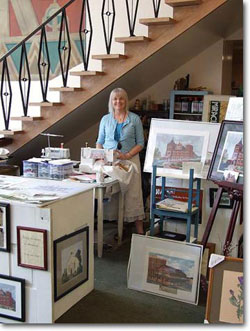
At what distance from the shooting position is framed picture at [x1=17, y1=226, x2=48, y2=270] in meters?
2.65

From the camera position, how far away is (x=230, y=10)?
491 centimetres

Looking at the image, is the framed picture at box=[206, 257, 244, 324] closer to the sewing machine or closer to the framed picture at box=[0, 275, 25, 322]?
the framed picture at box=[0, 275, 25, 322]

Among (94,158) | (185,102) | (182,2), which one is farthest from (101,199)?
(185,102)

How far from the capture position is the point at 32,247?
2.68 m

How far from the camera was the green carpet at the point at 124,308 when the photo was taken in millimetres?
2930

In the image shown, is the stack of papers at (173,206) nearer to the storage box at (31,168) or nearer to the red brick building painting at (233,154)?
the red brick building painting at (233,154)

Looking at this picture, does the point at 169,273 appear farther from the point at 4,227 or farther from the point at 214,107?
the point at 214,107

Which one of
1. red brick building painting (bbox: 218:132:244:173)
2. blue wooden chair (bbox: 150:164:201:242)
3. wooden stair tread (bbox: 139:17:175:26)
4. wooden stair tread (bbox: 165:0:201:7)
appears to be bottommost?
blue wooden chair (bbox: 150:164:201:242)

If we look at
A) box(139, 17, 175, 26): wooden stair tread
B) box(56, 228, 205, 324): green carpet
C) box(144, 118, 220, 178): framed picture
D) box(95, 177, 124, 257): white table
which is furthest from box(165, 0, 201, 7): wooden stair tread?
box(56, 228, 205, 324): green carpet

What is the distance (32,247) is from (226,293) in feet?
3.90

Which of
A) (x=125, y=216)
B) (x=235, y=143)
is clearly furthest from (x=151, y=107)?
(x=235, y=143)

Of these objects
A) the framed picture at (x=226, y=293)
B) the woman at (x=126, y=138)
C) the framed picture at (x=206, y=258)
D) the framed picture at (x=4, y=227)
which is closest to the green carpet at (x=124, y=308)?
the framed picture at (x=206, y=258)

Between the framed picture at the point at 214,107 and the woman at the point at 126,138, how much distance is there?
4.10ft

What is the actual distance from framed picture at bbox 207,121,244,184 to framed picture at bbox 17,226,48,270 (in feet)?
4.22
